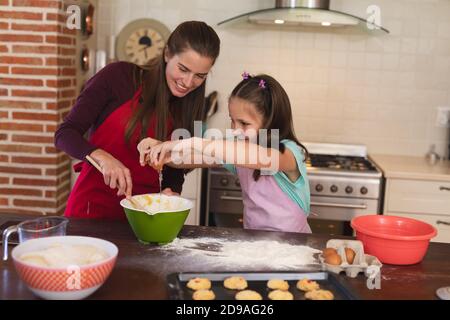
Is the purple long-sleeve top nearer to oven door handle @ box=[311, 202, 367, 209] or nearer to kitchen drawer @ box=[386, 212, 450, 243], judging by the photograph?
oven door handle @ box=[311, 202, 367, 209]

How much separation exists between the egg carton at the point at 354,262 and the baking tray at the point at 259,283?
2.6 inches

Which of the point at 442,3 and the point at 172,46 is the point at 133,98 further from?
the point at 442,3

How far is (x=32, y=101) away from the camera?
327 cm

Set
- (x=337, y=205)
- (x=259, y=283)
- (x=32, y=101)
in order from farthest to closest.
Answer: (x=337, y=205)
(x=32, y=101)
(x=259, y=283)

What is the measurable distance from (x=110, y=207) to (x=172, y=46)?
69cm

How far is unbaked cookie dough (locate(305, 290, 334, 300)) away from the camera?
134 cm

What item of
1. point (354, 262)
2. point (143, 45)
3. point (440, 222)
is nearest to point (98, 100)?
point (354, 262)

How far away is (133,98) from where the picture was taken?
2.23 meters

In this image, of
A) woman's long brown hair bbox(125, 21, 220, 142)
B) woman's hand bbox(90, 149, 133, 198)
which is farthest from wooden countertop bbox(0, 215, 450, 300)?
woman's long brown hair bbox(125, 21, 220, 142)

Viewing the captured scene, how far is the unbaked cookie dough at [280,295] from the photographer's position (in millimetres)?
1327

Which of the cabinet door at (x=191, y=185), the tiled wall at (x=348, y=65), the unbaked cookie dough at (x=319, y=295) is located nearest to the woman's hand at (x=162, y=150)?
the unbaked cookie dough at (x=319, y=295)

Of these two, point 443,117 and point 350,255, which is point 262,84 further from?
point 443,117

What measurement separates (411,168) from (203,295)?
244 cm

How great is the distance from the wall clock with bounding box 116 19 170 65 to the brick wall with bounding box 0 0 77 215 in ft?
1.88
